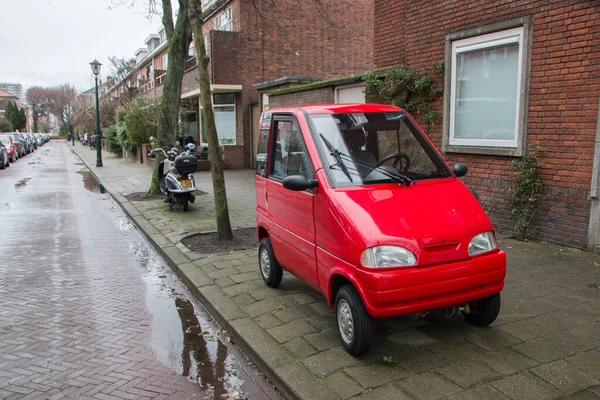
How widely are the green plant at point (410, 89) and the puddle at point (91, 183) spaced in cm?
1041

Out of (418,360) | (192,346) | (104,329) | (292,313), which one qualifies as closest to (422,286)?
(418,360)

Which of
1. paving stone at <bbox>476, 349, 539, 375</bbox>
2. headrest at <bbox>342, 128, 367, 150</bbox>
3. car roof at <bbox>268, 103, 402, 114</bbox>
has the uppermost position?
car roof at <bbox>268, 103, 402, 114</bbox>

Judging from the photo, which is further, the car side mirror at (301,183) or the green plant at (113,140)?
the green plant at (113,140)

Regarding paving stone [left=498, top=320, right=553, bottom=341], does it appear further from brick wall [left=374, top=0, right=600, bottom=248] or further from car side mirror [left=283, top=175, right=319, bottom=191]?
brick wall [left=374, top=0, right=600, bottom=248]

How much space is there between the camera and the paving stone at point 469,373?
3332mm

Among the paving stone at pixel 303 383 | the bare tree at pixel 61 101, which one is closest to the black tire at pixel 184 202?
the paving stone at pixel 303 383


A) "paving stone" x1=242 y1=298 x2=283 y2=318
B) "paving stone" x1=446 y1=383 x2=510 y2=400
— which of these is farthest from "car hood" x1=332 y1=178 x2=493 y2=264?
"paving stone" x1=242 y1=298 x2=283 y2=318

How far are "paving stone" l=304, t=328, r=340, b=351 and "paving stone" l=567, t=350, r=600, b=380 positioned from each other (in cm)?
176

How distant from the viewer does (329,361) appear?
3.72 metres

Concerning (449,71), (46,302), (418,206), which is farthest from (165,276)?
(449,71)

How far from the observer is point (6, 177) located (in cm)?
1997

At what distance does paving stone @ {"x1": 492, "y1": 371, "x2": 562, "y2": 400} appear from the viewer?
10.3 ft

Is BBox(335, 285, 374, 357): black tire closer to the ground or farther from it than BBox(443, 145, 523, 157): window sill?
closer to the ground

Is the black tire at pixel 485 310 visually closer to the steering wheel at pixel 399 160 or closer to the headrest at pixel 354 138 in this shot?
the steering wheel at pixel 399 160
